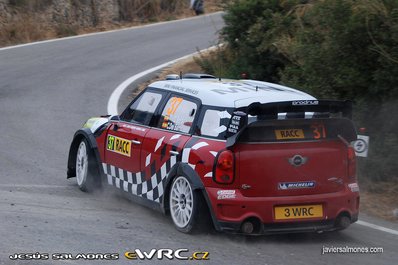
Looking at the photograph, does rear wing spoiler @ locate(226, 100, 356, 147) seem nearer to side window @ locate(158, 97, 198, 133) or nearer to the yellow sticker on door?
side window @ locate(158, 97, 198, 133)

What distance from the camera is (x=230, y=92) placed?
8312mm

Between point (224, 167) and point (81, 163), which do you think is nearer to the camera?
point (224, 167)

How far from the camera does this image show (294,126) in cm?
793

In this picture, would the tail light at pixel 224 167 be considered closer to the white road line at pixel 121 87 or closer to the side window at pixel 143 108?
the side window at pixel 143 108

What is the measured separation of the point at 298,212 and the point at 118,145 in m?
2.63

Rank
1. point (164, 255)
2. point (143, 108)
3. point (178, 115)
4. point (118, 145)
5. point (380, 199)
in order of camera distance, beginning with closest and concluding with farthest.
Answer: point (164, 255) → point (178, 115) → point (143, 108) → point (118, 145) → point (380, 199)

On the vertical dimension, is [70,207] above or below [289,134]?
below

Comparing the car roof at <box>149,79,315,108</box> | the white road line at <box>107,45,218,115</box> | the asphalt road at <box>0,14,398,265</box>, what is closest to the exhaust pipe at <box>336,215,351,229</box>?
the asphalt road at <box>0,14,398,265</box>

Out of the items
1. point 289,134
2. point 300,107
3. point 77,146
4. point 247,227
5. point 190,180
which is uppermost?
point 300,107

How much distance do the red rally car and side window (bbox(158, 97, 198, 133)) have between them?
0.04 ft

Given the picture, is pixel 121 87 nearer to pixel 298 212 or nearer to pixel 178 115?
pixel 178 115

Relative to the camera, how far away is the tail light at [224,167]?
25.1 ft

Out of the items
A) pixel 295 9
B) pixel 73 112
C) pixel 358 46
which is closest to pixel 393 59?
pixel 358 46

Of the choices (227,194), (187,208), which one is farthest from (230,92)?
(187,208)
